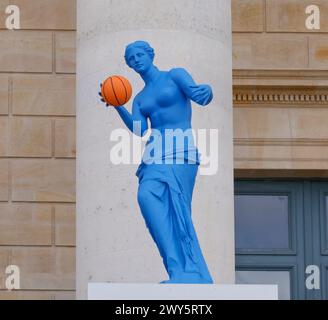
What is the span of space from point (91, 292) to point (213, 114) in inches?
237

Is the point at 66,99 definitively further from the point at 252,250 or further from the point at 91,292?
the point at 91,292

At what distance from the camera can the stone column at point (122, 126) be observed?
711 inches

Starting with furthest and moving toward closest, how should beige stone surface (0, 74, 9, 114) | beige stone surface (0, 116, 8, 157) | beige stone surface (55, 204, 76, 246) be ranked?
beige stone surface (0, 74, 9, 114), beige stone surface (0, 116, 8, 157), beige stone surface (55, 204, 76, 246)

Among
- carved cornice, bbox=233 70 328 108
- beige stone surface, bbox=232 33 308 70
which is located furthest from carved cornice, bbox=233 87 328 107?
beige stone surface, bbox=232 33 308 70

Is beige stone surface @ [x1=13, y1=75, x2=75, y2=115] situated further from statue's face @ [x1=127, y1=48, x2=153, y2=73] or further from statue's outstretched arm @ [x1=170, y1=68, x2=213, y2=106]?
statue's outstretched arm @ [x1=170, y1=68, x2=213, y2=106]

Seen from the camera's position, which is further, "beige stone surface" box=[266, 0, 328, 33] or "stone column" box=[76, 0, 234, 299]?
"beige stone surface" box=[266, 0, 328, 33]

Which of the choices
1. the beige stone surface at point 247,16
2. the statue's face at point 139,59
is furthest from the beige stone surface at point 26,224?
the statue's face at point 139,59

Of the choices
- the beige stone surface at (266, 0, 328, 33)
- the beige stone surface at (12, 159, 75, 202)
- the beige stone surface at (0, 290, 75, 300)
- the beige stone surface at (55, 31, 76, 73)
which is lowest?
the beige stone surface at (0, 290, 75, 300)

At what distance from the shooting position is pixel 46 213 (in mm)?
21734

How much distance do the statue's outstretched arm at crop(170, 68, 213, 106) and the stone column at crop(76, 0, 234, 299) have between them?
4036mm

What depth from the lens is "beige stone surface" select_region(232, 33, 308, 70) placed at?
22.3 m

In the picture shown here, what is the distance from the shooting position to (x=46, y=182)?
21.8 meters
